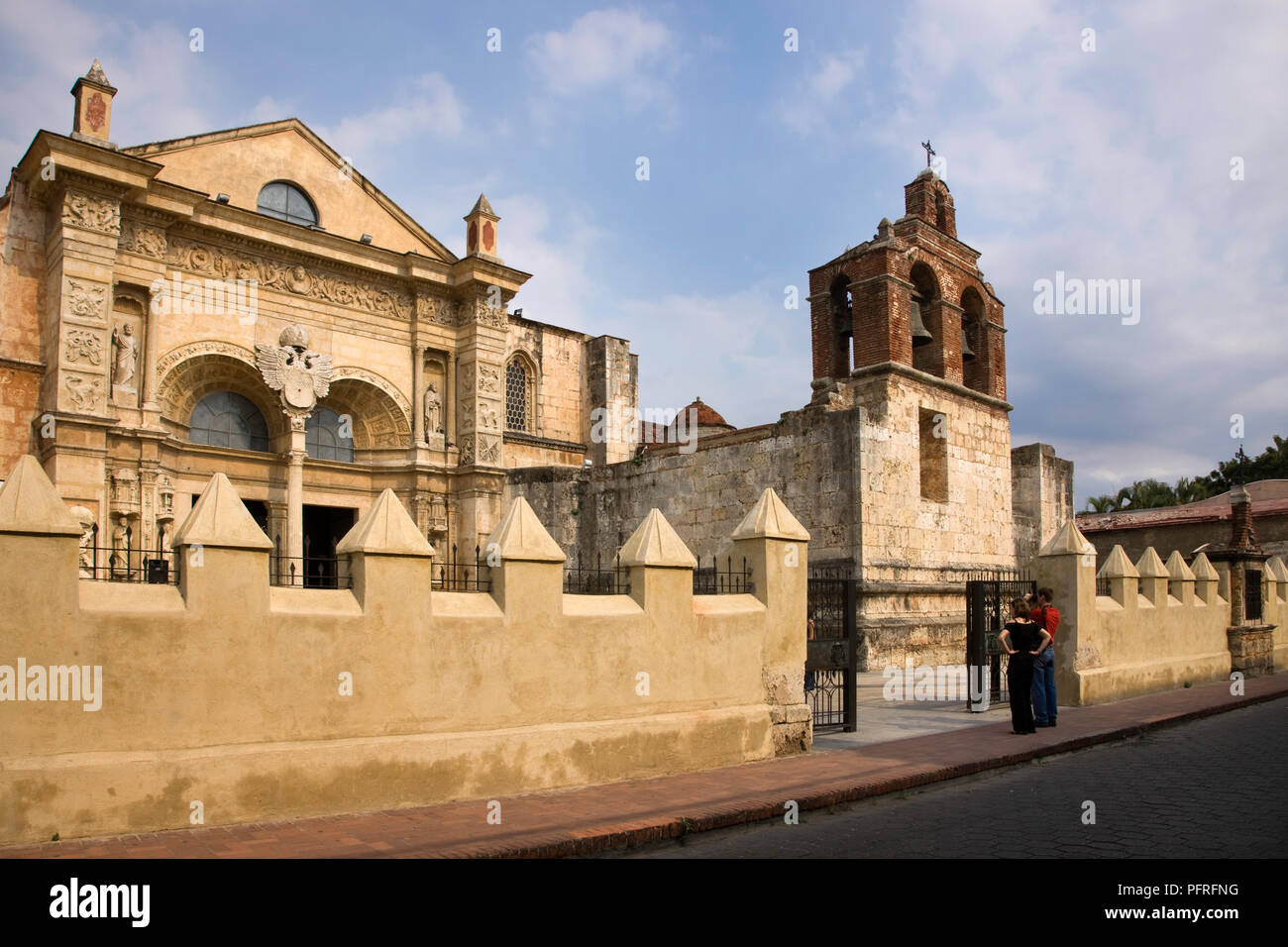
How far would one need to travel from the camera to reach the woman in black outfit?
10.6 metres

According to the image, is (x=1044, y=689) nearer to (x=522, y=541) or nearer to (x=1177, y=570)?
(x=1177, y=570)

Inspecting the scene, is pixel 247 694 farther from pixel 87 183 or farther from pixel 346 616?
pixel 87 183

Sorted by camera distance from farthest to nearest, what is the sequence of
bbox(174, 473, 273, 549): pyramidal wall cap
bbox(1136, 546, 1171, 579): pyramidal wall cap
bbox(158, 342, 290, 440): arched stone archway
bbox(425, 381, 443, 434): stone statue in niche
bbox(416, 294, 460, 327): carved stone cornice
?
bbox(416, 294, 460, 327): carved stone cornice → bbox(425, 381, 443, 434): stone statue in niche → bbox(158, 342, 290, 440): arched stone archway → bbox(1136, 546, 1171, 579): pyramidal wall cap → bbox(174, 473, 273, 549): pyramidal wall cap

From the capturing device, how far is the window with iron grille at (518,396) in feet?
96.1

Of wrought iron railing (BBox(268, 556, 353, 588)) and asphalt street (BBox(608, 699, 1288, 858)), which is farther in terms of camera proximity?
wrought iron railing (BBox(268, 556, 353, 588))

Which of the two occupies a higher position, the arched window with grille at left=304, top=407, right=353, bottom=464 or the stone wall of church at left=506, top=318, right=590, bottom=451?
the stone wall of church at left=506, top=318, right=590, bottom=451

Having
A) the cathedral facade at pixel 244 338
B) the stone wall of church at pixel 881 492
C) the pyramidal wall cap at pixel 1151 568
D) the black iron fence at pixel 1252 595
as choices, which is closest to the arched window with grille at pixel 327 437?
the cathedral facade at pixel 244 338

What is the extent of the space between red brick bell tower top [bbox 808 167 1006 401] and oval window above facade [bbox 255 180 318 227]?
38.4 ft

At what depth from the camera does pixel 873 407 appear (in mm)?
17078

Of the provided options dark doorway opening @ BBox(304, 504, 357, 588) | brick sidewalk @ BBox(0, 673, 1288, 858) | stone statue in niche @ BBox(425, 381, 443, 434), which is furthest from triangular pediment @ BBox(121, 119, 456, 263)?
brick sidewalk @ BBox(0, 673, 1288, 858)

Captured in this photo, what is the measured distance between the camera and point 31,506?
5.61 m

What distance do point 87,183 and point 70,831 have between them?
14.8 metres

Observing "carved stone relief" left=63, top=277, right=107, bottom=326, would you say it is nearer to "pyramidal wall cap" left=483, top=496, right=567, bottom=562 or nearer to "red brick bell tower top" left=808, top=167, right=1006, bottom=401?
"pyramidal wall cap" left=483, top=496, right=567, bottom=562
